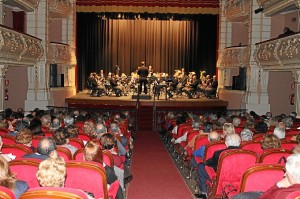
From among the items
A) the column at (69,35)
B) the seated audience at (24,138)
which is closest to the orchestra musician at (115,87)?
the column at (69,35)

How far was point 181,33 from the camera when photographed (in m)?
27.0

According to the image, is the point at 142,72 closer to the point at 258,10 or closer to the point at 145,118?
the point at 145,118

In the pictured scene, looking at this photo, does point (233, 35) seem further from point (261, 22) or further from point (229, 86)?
point (261, 22)

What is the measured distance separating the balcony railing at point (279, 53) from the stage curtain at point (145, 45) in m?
9.00

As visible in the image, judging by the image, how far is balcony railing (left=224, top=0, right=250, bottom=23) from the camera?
62.2ft

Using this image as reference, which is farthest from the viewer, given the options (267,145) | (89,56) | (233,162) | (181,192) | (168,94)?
Result: (89,56)

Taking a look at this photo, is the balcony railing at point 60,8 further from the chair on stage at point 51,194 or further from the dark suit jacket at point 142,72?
the chair on stage at point 51,194

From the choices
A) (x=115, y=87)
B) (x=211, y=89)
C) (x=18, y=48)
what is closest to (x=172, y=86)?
(x=211, y=89)

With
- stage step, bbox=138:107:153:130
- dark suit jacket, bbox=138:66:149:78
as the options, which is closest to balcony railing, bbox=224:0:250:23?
dark suit jacket, bbox=138:66:149:78

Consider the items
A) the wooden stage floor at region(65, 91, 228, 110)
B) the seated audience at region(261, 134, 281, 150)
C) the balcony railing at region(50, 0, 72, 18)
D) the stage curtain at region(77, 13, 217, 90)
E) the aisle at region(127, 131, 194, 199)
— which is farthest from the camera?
the stage curtain at region(77, 13, 217, 90)

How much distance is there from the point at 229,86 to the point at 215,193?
53.3 feet

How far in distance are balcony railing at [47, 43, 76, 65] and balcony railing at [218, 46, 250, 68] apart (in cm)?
754

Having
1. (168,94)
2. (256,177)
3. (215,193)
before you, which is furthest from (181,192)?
(168,94)

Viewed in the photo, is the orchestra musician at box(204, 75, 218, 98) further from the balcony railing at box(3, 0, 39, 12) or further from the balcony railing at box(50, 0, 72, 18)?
the balcony railing at box(3, 0, 39, 12)
